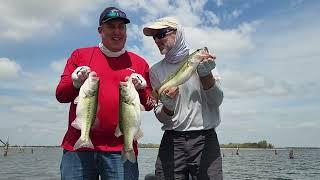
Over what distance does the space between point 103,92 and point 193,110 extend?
4.20ft

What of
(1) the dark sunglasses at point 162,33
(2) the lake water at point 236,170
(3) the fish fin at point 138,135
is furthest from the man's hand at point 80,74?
(2) the lake water at point 236,170

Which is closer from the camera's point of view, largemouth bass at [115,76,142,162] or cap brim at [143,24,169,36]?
largemouth bass at [115,76,142,162]

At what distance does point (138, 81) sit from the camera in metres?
5.80

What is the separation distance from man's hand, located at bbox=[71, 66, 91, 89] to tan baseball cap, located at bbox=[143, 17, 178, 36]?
1.19 metres

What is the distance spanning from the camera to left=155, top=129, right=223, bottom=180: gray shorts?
20.2 feet

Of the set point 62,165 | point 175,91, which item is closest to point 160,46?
point 175,91

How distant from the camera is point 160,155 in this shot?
21.1ft

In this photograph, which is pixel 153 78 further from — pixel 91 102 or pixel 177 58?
pixel 91 102

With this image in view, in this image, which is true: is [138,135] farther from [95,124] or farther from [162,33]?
[162,33]

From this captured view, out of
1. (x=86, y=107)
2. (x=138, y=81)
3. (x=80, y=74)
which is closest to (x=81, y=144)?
(x=86, y=107)

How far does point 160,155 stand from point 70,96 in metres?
1.60

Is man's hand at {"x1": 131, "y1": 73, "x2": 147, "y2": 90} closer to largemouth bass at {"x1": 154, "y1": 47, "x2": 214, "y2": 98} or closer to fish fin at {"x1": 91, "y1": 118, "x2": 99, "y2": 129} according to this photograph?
largemouth bass at {"x1": 154, "y1": 47, "x2": 214, "y2": 98}

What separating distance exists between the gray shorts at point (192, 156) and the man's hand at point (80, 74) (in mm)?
1552

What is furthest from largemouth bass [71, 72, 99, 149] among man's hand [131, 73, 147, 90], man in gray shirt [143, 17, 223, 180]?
man in gray shirt [143, 17, 223, 180]
